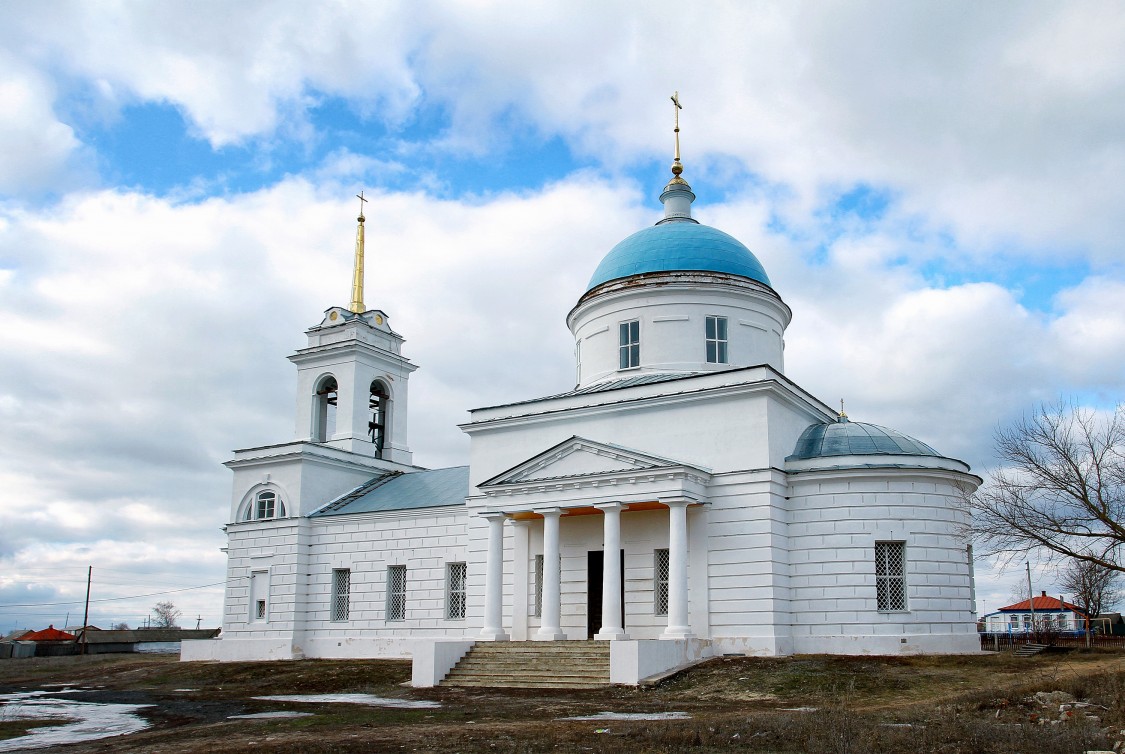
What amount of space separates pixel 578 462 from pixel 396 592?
33.7ft

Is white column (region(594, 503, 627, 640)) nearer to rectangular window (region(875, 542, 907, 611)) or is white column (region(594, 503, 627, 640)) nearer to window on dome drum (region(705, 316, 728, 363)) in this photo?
rectangular window (region(875, 542, 907, 611))

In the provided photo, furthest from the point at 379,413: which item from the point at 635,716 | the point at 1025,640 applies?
the point at 635,716

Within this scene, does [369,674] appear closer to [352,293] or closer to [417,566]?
[417,566]

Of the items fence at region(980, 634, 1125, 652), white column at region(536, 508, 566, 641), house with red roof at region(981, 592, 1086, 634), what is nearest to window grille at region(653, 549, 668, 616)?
white column at region(536, 508, 566, 641)

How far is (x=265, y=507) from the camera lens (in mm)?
36344

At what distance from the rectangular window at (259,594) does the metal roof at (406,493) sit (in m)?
2.77

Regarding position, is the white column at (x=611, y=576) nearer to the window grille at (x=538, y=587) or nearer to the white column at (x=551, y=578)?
the white column at (x=551, y=578)

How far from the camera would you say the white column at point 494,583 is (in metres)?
26.5

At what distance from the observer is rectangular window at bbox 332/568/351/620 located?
3412cm

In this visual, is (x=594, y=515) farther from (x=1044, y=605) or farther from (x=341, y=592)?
(x=1044, y=605)

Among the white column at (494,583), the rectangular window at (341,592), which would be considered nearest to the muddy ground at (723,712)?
the white column at (494,583)

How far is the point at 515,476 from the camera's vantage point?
27.1 metres

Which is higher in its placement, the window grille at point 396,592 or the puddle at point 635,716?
the window grille at point 396,592

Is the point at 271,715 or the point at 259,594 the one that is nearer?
the point at 271,715
